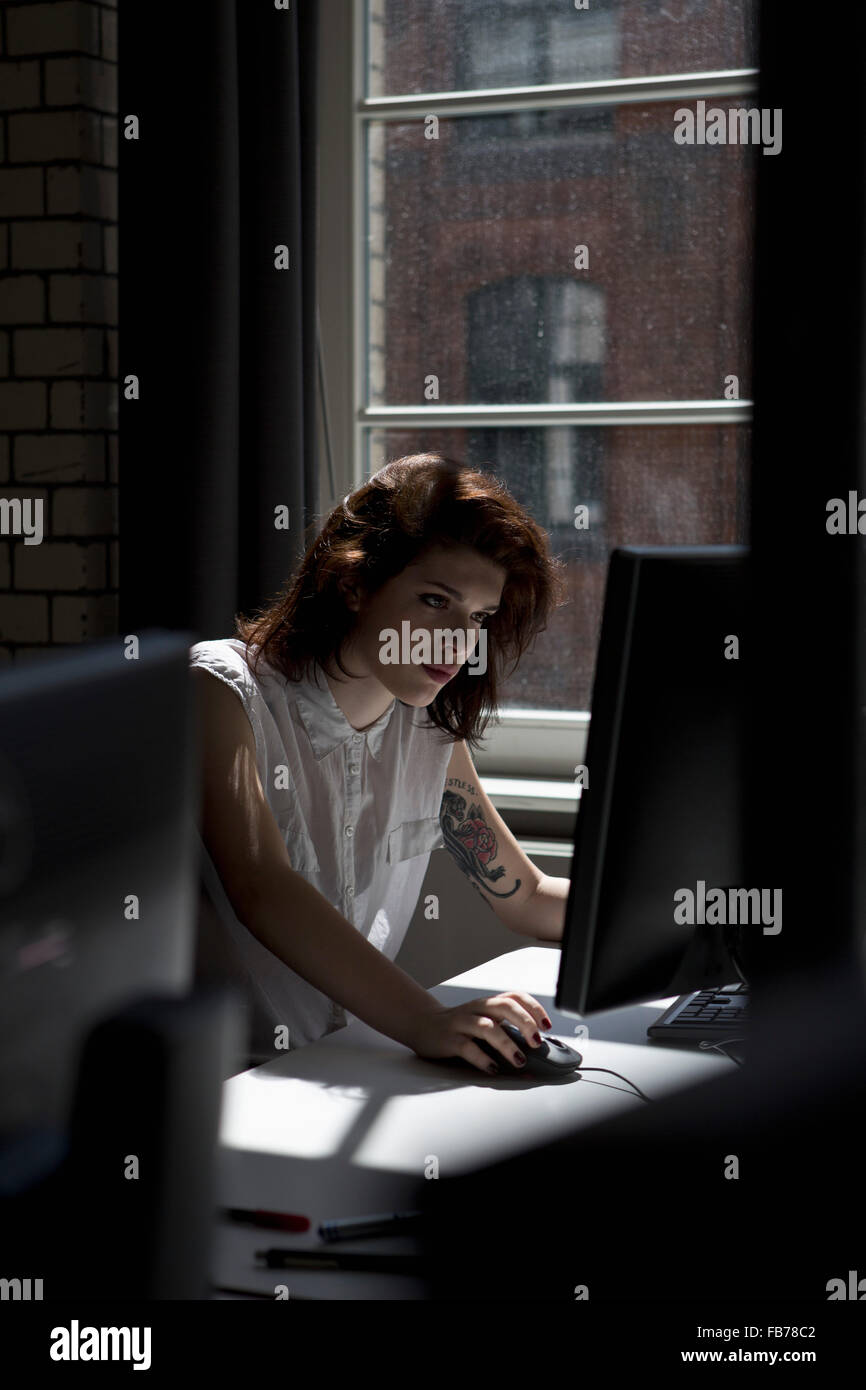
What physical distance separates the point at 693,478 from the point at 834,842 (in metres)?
2.02

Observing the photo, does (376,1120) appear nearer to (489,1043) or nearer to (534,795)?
(489,1043)

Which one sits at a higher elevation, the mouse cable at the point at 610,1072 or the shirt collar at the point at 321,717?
the shirt collar at the point at 321,717

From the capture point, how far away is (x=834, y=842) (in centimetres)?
65

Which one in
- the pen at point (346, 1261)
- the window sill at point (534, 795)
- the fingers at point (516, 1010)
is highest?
the window sill at point (534, 795)

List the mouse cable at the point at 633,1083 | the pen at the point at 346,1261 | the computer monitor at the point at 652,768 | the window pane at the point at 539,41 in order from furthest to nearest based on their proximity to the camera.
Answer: the window pane at the point at 539,41 → the mouse cable at the point at 633,1083 → the computer monitor at the point at 652,768 → the pen at the point at 346,1261

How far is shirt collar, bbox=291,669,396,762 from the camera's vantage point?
5.97 feet

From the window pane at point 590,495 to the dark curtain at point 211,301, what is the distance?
0.40 m

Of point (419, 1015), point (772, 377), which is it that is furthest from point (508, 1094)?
point (772, 377)

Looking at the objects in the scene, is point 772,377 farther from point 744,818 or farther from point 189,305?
point 189,305

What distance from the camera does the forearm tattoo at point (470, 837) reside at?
1894 millimetres

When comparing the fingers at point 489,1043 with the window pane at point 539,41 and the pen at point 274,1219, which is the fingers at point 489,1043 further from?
the window pane at point 539,41

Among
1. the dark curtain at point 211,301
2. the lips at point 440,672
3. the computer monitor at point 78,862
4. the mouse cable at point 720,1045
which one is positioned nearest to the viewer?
the computer monitor at point 78,862

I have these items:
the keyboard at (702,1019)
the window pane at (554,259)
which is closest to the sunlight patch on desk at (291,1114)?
the keyboard at (702,1019)

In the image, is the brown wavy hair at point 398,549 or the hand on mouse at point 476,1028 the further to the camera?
the brown wavy hair at point 398,549
